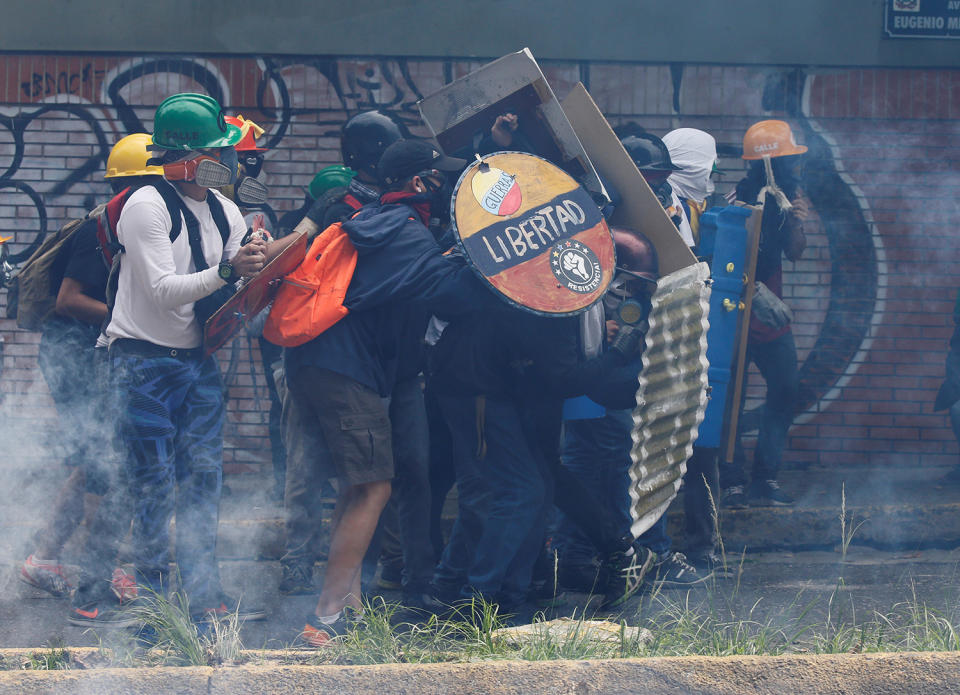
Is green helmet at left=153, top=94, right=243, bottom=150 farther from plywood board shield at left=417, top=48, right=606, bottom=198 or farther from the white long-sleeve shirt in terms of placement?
plywood board shield at left=417, top=48, right=606, bottom=198

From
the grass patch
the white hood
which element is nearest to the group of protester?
the grass patch

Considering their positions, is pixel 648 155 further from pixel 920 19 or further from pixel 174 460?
pixel 920 19

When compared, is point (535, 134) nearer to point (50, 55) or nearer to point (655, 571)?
point (655, 571)

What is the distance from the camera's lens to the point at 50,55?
6.54 meters

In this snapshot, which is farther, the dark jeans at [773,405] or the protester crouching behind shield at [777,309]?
the dark jeans at [773,405]

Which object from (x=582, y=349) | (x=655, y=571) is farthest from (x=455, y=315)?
(x=655, y=571)

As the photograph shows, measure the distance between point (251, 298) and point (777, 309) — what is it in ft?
8.71

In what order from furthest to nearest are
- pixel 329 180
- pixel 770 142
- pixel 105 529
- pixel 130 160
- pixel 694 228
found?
1. pixel 770 142
2. pixel 694 228
3. pixel 329 180
4. pixel 130 160
5. pixel 105 529

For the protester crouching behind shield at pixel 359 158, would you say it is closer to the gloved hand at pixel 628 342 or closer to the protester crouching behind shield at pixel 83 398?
the protester crouching behind shield at pixel 83 398

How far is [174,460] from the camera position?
149 inches

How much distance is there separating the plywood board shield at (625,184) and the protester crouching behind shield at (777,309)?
54.3 inches

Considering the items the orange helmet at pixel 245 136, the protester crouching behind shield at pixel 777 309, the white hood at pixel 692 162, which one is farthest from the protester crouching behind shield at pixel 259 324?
the protester crouching behind shield at pixel 777 309

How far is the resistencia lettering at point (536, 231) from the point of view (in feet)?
11.8

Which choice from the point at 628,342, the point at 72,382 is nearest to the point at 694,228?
the point at 628,342
